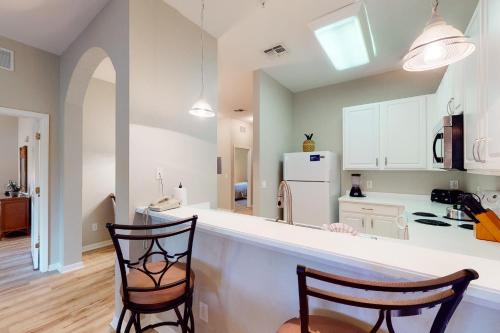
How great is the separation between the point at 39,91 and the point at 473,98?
4.35 m

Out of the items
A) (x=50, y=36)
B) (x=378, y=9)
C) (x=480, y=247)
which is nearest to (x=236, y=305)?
(x=480, y=247)

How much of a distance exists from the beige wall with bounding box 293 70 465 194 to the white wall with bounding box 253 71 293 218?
1.34 ft

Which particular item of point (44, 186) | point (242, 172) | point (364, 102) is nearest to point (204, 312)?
point (44, 186)

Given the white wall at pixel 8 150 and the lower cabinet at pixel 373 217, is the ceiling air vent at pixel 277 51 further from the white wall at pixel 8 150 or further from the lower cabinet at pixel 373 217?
the white wall at pixel 8 150

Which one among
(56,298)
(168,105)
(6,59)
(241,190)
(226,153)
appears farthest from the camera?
(241,190)

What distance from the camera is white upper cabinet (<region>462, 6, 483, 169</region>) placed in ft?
4.52

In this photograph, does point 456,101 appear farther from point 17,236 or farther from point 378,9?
point 17,236

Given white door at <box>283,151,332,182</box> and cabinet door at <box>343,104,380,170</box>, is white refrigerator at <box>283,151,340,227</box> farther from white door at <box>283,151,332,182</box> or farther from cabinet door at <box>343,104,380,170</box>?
cabinet door at <box>343,104,380,170</box>

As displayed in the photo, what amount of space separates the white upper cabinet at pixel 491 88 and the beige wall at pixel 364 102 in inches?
84.8

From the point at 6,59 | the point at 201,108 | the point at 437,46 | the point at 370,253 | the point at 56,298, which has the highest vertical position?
the point at 6,59

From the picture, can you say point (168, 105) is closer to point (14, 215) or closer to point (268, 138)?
point (268, 138)

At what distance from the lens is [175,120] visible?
208 cm

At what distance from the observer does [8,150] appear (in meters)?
5.04

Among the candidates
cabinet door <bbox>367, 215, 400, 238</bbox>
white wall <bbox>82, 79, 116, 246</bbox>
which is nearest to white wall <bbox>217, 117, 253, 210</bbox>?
white wall <bbox>82, 79, 116, 246</bbox>
